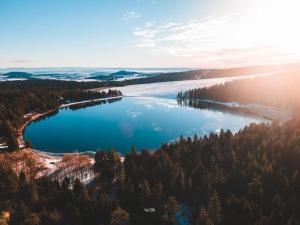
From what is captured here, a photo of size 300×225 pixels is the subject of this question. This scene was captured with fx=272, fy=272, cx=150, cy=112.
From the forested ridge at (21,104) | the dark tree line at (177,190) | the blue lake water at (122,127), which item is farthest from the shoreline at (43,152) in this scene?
the dark tree line at (177,190)

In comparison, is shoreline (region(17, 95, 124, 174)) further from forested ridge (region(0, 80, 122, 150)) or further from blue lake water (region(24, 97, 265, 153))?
blue lake water (region(24, 97, 265, 153))

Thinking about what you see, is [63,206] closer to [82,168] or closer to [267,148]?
[82,168]

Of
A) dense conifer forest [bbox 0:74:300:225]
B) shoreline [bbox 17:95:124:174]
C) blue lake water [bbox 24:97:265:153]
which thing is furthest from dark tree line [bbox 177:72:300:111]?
dense conifer forest [bbox 0:74:300:225]

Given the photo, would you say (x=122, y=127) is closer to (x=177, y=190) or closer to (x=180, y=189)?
(x=177, y=190)

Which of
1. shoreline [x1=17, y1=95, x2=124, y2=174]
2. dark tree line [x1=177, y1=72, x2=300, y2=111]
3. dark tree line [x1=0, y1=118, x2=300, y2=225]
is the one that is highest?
Result: dark tree line [x1=177, y1=72, x2=300, y2=111]

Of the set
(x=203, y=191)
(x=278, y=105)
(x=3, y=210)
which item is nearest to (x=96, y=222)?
(x=3, y=210)

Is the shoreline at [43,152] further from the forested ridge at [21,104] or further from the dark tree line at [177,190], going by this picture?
the dark tree line at [177,190]
